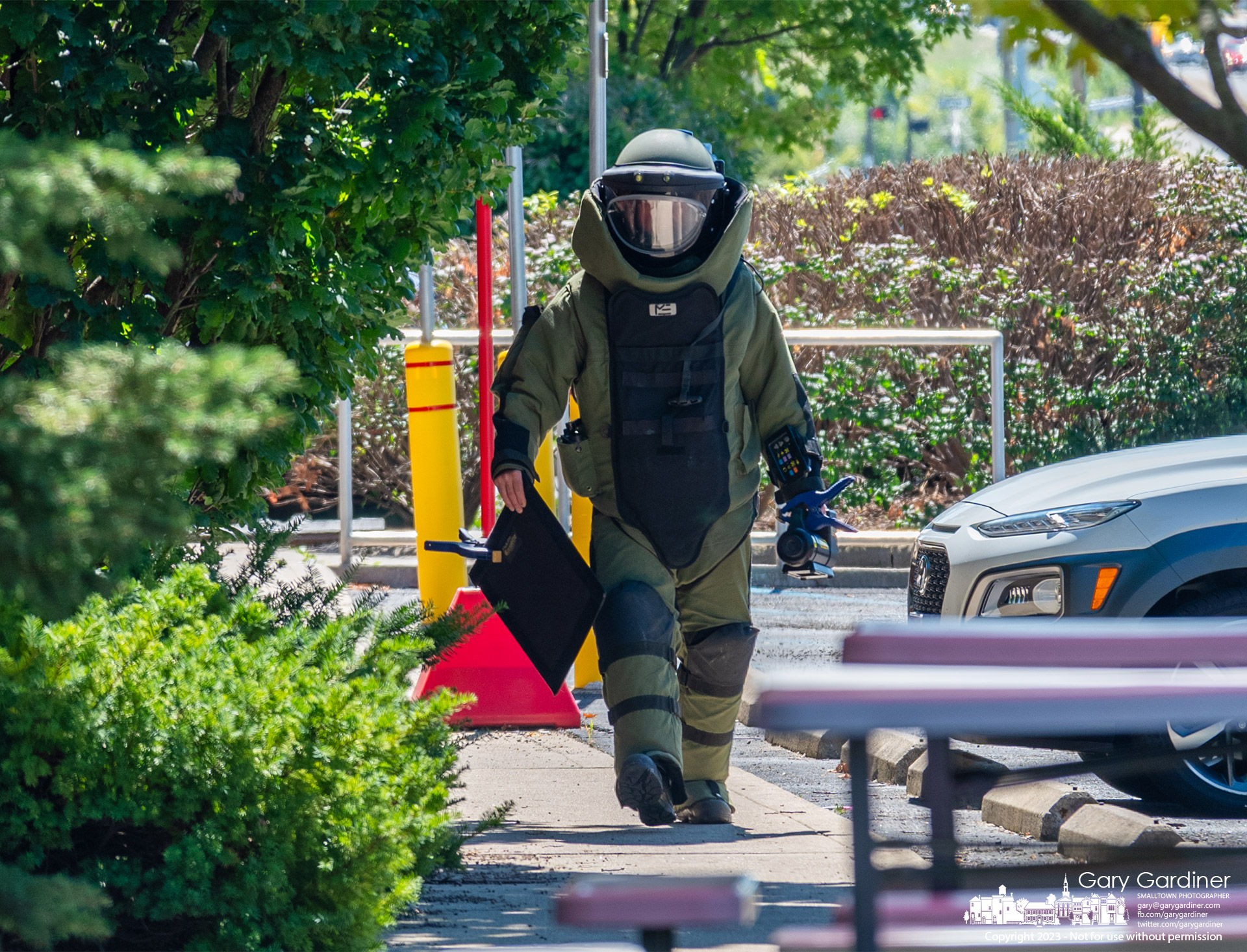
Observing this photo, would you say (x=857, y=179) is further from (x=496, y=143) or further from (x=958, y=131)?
(x=958, y=131)

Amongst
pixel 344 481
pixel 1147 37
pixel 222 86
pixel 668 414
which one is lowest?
pixel 344 481

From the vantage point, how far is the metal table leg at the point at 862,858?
191 centimetres

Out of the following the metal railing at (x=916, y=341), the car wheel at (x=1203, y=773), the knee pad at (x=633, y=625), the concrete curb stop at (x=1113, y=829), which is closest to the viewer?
the concrete curb stop at (x=1113, y=829)

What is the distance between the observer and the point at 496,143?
4406 millimetres

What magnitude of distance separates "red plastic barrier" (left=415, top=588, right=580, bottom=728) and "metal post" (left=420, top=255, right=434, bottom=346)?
1453 mm

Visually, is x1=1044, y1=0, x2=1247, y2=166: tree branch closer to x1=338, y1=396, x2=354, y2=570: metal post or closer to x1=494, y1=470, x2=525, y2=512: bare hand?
x1=494, y1=470, x2=525, y2=512: bare hand

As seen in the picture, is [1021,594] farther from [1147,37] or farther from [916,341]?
[916,341]

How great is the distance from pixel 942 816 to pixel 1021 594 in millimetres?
3308

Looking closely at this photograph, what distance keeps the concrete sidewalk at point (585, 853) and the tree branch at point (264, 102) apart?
66.3 inches

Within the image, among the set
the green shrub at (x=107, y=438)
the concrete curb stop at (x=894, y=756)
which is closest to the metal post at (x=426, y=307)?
the concrete curb stop at (x=894, y=756)

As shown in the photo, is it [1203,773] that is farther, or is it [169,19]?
[1203,773]

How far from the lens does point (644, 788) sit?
13.8ft

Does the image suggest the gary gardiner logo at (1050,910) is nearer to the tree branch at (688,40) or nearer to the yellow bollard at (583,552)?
the yellow bollard at (583,552)

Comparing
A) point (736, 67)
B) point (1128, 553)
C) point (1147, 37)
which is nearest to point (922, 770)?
point (1128, 553)
